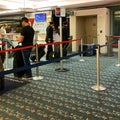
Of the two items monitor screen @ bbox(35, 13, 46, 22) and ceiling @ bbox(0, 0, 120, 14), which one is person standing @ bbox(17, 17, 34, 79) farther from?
monitor screen @ bbox(35, 13, 46, 22)

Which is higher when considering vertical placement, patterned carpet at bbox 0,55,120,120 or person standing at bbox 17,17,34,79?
person standing at bbox 17,17,34,79

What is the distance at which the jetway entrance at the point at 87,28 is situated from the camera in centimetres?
1142

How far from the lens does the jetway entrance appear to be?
37.5ft

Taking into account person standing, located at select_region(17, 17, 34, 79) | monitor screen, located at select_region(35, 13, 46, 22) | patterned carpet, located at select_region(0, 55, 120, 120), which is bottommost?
patterned carpet, located at select_region(0, 55, 120, 120)

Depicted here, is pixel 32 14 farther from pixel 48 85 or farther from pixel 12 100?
pixel 12 100

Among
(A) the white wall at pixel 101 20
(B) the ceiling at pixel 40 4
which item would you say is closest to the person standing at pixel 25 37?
(B) the ceiling at pixel 40 4

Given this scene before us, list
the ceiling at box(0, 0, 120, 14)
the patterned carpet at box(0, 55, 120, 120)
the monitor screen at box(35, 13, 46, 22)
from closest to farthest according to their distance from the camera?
1. the patterned carpet at box(0, 55, 120, 120)
2. the ceiling at box(0, 0, 120, 14)
3. the monitor screen at box(35, 13, 46, 22)

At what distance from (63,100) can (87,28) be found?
28.1 ft

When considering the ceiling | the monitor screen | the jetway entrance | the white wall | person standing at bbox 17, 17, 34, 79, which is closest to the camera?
person standing at bbox 17, 17, 34, 79

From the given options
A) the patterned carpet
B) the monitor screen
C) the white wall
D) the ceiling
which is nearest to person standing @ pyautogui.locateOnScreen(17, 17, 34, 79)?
the patterned carpet

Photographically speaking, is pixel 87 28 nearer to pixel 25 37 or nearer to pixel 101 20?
pixel 101 20

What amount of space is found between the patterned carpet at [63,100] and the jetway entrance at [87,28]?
6.30m

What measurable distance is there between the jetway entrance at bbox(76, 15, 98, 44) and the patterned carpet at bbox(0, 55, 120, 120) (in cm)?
630

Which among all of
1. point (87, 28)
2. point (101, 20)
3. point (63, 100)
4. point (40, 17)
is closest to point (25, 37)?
point (63, 100)
